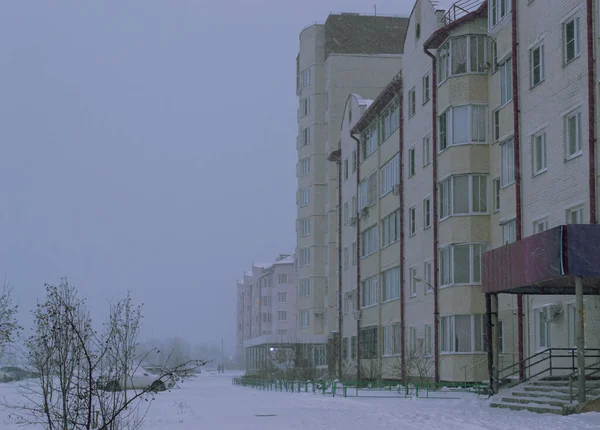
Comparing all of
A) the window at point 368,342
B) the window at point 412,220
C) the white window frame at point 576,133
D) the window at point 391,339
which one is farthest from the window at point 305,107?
the white window frame at point 576,133

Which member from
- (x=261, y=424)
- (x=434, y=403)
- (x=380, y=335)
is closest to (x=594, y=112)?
(x=434, y=403)

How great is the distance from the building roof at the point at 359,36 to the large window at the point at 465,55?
3427 centimetres

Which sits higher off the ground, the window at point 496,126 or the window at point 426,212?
the window at point 496,126

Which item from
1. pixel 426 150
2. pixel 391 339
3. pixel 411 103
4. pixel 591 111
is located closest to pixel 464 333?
pixel 426 150

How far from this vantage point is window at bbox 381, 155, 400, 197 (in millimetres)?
44844

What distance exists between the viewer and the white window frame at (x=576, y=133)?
2630cm

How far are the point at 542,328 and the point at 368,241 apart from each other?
73.8 feet

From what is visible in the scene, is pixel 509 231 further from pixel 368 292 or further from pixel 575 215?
pixel 368 292

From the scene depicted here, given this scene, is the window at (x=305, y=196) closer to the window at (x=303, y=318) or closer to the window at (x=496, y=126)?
the window at (x=303, y=318)

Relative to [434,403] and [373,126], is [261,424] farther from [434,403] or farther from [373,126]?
[373,126]

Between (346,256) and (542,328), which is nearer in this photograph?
(542,328)

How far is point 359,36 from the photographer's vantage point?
7131cm

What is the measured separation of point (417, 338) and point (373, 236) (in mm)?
10447

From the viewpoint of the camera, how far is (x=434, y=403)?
2744cm
